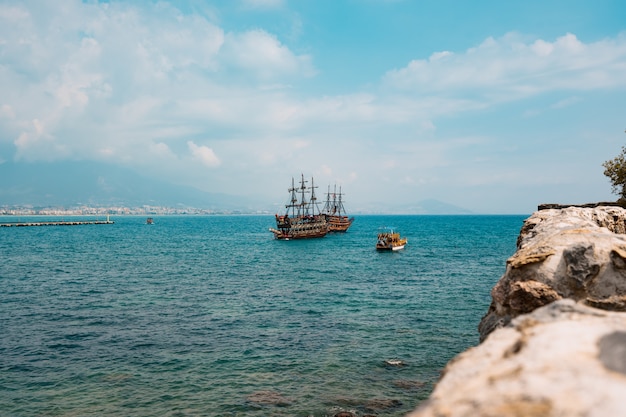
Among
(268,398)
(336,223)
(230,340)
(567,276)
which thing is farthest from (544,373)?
(336,223)

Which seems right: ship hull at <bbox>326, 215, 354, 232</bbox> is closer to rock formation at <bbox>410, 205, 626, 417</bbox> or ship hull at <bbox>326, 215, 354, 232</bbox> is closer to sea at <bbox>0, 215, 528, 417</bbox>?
sea at <bbox>0, 215, 528, 417</bbox>

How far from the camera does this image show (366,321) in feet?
94.7

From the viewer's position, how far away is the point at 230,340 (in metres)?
24.8

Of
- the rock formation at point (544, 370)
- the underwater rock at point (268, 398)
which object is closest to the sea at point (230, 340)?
the underwater rock at point (268, 398)

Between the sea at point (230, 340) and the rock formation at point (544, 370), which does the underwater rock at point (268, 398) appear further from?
the rock formation at point (544, 370)

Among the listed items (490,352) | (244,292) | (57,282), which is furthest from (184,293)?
(490,352)

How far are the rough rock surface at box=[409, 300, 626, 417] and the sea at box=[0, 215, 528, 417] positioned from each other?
12308 mm

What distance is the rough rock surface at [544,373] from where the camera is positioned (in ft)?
12.0

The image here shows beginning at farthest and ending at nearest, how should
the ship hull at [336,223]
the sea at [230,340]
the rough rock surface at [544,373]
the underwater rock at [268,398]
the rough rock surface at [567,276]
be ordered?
the ship hull at [336,223]
the sea at [230,340]
the underwater rock at [268,398]
the rough rock surface at [567,276]
the rough rock surface at [544,373]

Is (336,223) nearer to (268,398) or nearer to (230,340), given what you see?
(230,340)

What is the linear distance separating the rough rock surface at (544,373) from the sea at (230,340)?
12.3 m

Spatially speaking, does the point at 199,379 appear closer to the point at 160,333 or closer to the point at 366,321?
the point at 160,333

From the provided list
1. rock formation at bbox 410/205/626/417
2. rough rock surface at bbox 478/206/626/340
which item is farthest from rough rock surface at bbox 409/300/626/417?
rough rock surface at bbox 478/206/626/340

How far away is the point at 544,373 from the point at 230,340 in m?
22.6
